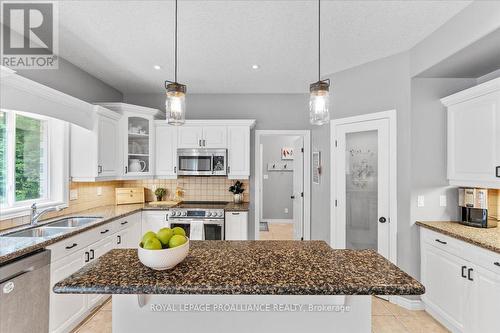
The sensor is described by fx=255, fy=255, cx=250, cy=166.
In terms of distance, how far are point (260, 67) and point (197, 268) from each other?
2685mm

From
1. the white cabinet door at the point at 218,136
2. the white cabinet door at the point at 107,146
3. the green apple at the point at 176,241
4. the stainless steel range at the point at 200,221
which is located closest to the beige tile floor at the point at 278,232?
the stainless steel range at the point at 200,221

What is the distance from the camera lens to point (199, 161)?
3887mm

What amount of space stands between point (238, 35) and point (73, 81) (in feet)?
7.12

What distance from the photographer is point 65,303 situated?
2258 mm

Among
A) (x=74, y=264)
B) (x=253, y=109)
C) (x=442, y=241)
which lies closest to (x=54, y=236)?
(x=74, y=264)

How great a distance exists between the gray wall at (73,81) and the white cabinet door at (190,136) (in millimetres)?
1230

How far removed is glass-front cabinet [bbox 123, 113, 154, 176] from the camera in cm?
368

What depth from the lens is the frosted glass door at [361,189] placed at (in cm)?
310

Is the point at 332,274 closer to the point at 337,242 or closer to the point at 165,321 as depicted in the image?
the point at 165,321

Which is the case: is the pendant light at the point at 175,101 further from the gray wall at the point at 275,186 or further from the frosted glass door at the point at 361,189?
the gray wall at the point at 275,186

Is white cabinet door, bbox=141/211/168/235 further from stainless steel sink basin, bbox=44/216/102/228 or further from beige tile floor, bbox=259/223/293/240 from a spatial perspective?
beige tile floor, bbox=259/223/293/240

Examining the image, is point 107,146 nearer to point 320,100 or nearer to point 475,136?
point 320,100

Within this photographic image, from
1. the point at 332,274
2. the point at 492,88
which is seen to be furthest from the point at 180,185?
the point at 492,88

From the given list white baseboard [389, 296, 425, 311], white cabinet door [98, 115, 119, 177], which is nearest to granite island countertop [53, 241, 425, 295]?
white baseboard [389, 296, 425, 311]
